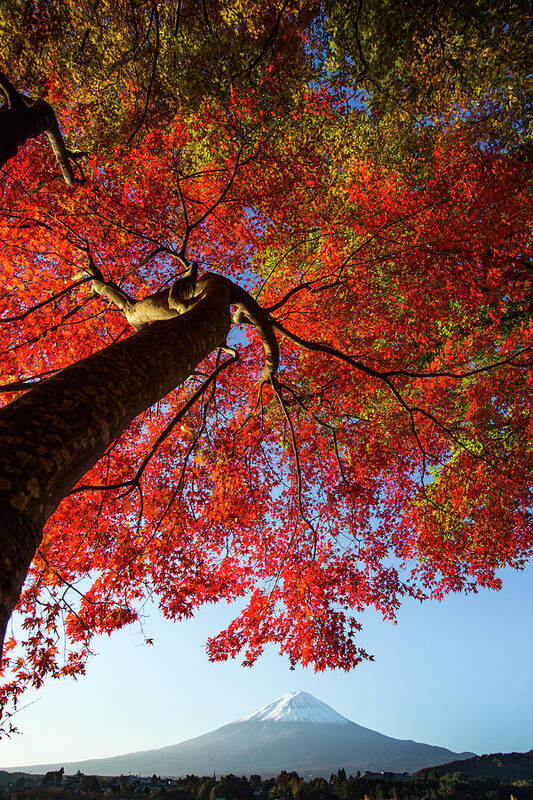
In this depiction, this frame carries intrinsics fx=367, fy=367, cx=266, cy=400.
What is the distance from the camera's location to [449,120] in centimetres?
1351

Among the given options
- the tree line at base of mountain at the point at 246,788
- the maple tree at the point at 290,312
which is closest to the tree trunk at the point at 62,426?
the maple tree at the point at 290,312

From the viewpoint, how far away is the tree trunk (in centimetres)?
161

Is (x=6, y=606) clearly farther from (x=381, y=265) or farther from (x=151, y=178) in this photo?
(x=381, y=265)

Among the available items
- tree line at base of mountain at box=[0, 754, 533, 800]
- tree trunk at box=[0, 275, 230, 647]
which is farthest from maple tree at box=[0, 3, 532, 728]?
tree line at base of mountain at box=[0, 754, 533, 800]

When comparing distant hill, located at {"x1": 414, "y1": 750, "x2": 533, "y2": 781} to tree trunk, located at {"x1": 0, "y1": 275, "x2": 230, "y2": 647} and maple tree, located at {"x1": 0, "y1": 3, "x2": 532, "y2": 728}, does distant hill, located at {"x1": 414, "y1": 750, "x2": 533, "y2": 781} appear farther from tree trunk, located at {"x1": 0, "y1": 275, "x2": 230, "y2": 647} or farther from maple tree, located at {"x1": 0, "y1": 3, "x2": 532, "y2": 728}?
tree trunk, located at {"x1": 0, "y1": 275, "x2": 230, "y2": 647}

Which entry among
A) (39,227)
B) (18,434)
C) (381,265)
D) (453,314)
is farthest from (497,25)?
(18,434)

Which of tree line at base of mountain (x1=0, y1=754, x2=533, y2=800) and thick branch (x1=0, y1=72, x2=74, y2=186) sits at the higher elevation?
thick branch (x1=0, y1=72, x2=74, y2=186)

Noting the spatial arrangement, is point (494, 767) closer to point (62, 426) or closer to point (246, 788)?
point (246, 788)

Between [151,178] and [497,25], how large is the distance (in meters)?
10.2

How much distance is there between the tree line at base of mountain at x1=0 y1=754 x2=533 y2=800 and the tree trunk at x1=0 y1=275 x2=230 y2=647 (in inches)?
1290

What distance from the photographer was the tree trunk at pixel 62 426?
1607 mm

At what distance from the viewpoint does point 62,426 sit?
2062 millimetres

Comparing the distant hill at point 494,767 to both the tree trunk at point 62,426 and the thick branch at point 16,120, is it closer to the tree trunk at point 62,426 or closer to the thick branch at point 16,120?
the tree trunk at point 62,426

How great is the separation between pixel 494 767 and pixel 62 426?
6382 centimetres
